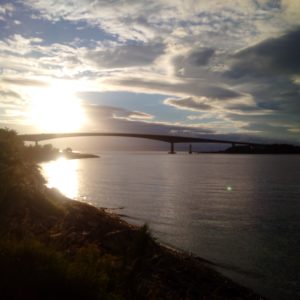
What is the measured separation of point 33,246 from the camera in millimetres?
7762

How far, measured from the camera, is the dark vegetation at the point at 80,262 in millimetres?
6938

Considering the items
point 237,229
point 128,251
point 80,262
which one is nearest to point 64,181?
point 237,229

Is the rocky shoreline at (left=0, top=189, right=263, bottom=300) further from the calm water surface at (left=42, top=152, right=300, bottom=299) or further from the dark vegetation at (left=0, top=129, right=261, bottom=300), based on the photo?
the calm water surface at (left=42, top=152, right=300, bottom=299)

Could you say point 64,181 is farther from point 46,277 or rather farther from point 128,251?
point 46,277

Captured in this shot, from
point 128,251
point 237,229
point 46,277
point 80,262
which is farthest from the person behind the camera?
point 237,229

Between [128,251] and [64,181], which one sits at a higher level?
[128,251]

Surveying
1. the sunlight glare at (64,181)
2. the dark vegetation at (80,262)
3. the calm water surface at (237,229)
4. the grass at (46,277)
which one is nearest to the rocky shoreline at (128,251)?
the dark vegetation at (80,262)

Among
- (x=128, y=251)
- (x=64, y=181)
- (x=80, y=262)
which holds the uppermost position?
(x=128, y=251)

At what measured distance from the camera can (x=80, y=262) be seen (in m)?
8.03

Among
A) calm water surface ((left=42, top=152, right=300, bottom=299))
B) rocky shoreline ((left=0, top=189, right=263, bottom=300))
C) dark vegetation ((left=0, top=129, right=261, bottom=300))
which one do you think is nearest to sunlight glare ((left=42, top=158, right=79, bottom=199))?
calm water surface ((left=42, top=152, right=300, bottom=299))

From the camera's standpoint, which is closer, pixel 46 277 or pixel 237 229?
pixel 46 277

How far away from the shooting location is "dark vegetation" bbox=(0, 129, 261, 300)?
273 inches

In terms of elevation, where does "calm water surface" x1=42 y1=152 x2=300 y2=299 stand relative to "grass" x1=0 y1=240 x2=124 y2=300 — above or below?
below

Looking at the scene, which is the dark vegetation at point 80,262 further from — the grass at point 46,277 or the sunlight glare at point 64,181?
the sunlight glare at point 64,181
